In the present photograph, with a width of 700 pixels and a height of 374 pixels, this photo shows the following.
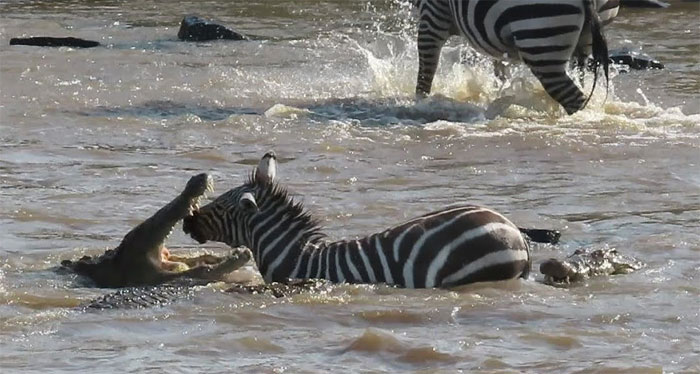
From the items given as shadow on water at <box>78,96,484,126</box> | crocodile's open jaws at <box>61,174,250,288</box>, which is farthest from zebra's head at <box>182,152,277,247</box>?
shadow on water at <box>78,96,484,126</box>

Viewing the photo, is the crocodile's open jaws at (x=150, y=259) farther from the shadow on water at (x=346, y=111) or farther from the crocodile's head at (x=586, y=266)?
the shadow on water at (x=346, y=111)

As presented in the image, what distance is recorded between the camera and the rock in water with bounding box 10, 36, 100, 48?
17797mm

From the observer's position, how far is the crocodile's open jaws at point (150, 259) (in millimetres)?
7320

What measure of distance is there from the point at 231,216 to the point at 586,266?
179 centimetres

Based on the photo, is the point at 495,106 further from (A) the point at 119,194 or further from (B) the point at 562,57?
(A) the point at 119,194

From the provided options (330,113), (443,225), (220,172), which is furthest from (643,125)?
(443,225)

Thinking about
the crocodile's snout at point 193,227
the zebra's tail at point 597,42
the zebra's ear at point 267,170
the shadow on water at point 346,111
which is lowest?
the shadow on water at point 346,111

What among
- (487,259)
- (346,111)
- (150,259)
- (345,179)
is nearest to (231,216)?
(150,259)

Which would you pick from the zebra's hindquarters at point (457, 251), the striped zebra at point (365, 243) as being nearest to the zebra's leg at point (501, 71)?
the striped zebra at point (365, 243)

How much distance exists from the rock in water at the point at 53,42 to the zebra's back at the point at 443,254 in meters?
11.2

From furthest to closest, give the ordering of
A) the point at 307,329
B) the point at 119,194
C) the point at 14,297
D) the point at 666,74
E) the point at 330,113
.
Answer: the point at 666,74, the point at 330,113, the point at 119,194, the point at 14,297, the point at 307,329

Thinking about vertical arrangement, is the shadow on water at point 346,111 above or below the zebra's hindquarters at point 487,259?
below

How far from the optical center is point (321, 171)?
10.7 meters

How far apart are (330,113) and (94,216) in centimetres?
464
